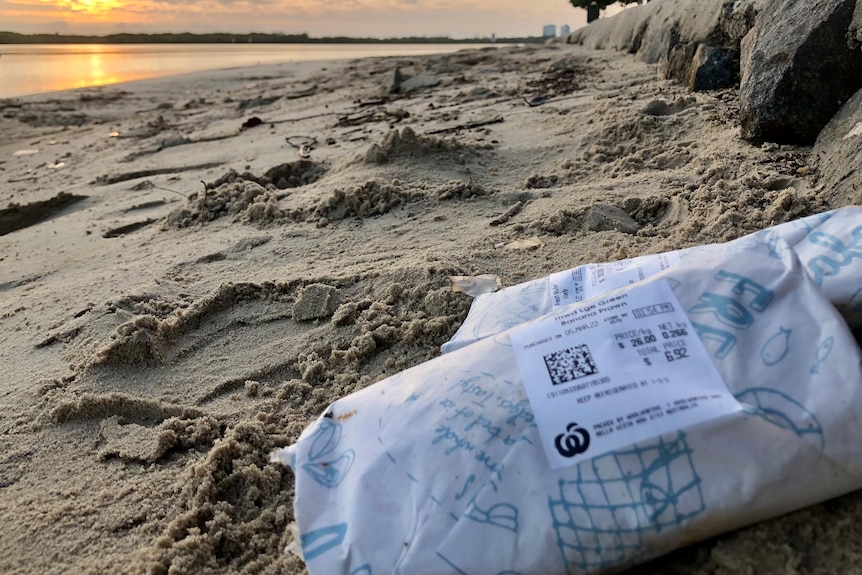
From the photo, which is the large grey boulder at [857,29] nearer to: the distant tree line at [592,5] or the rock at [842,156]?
the rock at [842,156]

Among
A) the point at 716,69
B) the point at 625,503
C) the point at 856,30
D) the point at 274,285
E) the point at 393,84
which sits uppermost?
the point at 856,30

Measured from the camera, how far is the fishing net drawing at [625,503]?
634 mm

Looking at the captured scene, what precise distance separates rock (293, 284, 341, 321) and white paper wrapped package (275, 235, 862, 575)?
0.78m

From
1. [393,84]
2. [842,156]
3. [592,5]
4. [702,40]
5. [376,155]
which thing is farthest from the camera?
[592,5]

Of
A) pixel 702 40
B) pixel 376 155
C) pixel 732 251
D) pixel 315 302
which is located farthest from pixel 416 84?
pixel 732 251

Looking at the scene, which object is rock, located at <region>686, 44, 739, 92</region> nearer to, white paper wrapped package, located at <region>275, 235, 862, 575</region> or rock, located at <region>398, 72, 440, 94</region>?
white paper wrapped package, located at <region>275, 235, 862, 575</region>

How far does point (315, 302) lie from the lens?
159 centimetres

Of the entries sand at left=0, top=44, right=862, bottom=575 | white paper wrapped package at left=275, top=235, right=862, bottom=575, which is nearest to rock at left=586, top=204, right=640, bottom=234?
sand at left=0, top=44, right=862, bottom=575

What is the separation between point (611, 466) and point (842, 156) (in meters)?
1.32

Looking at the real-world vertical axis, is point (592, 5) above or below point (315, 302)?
above

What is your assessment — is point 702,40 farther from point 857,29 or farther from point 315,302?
point 315,302

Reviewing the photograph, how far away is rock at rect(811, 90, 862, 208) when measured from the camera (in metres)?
1.38

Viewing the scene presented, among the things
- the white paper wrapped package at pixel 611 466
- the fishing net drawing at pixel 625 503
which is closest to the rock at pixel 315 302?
the white paper wrapped package at pixel 611 466

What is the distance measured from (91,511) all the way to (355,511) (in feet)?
2.00
